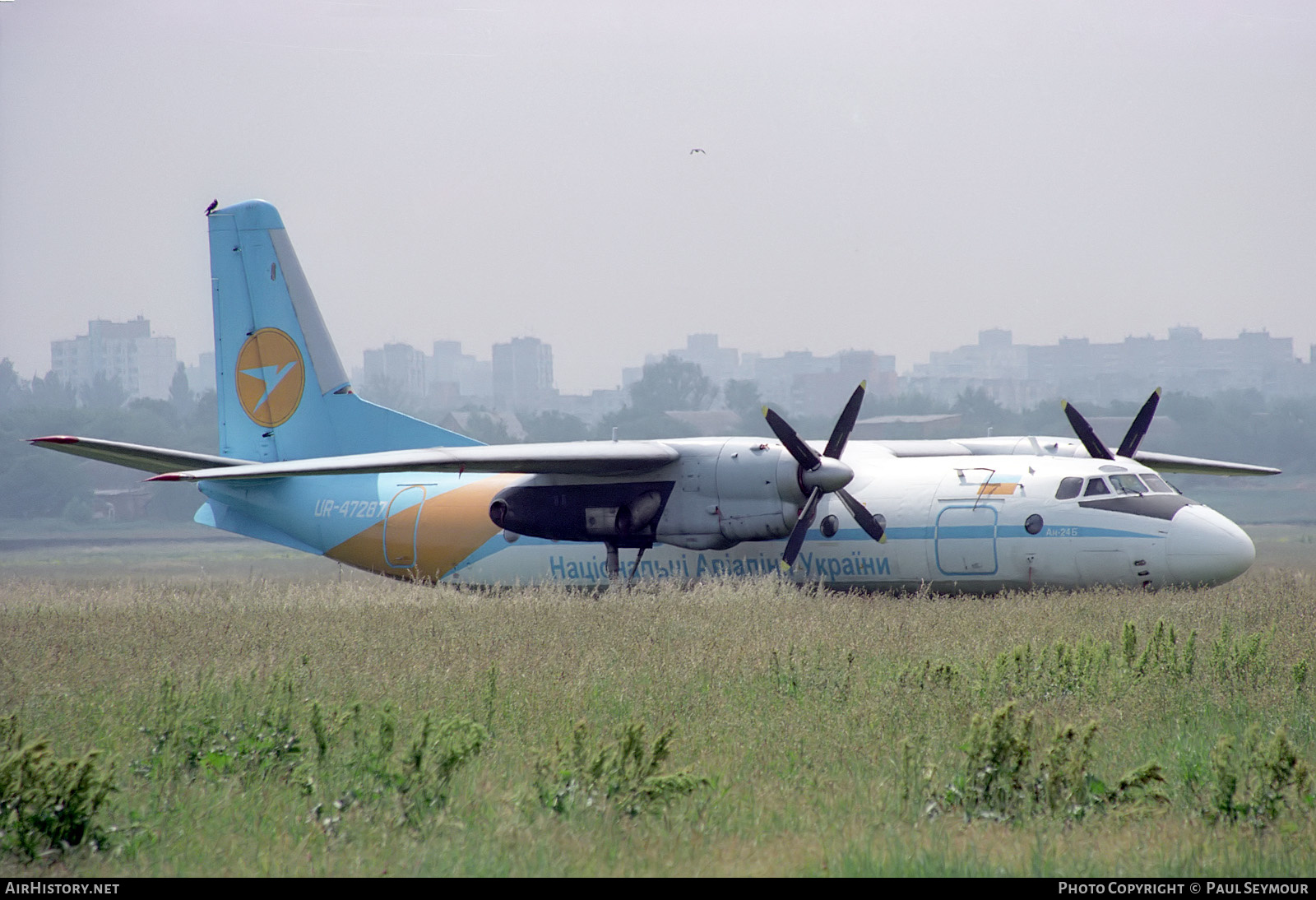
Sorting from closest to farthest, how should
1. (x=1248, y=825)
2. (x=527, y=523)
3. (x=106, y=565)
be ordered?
(x=1248, y=825) → (x=527, y=523) → (x=106, y=565)

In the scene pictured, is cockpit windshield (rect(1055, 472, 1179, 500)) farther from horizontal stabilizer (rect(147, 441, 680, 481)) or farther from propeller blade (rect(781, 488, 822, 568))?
horizontal stabilizer (rect(147, 441, 680, 481))

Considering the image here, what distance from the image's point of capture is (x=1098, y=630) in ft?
42.5

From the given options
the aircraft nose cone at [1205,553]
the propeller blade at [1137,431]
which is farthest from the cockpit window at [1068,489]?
the propeller blade at [1137,431]

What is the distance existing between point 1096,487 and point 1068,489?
13.9 inches

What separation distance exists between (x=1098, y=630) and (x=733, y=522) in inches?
224

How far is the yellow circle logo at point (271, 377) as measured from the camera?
21.4 m

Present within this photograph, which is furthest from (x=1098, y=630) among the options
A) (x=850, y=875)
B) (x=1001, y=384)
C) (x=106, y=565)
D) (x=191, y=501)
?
(x=1001, y=384)

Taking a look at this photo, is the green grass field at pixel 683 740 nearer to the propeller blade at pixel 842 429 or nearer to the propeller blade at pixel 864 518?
the propeller blade at pixel 864 518

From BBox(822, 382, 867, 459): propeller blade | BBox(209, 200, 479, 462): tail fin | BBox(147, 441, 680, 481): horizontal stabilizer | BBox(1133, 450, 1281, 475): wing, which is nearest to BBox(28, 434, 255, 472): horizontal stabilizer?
BBox(147, 441, 680, 481): horizontal stabilizer

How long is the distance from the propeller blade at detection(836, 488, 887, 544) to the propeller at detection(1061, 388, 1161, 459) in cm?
352

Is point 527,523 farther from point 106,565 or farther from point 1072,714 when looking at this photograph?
point 106,565

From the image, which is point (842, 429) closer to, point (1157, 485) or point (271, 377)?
point (1157, 485)

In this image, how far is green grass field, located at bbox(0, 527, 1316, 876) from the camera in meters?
6.12

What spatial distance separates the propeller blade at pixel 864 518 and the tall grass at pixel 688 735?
157 centimetres
